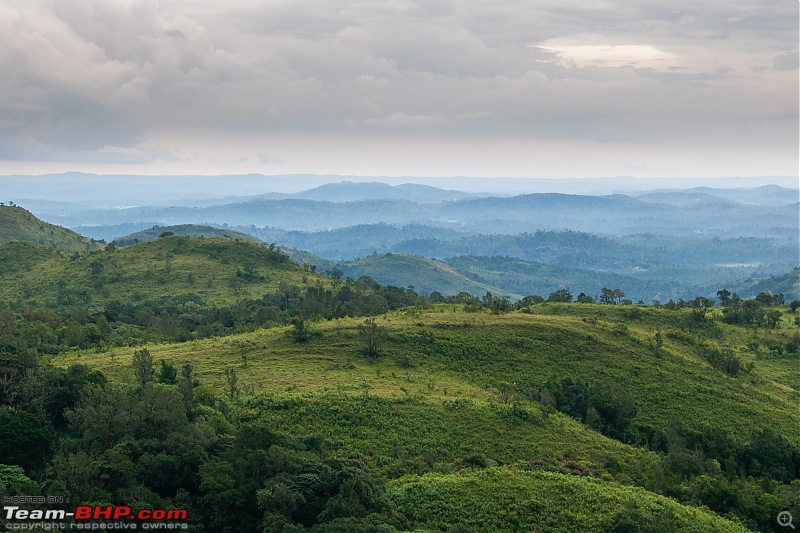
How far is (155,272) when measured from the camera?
431 ft

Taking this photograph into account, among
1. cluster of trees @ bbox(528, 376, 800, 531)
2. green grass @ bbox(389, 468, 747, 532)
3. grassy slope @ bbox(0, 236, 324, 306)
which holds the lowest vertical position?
cluster of trees @ bbox(528, 376, 800, 531)

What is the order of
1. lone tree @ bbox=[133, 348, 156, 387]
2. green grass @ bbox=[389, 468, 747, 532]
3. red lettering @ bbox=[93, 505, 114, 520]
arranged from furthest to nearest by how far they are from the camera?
lone tree @ bbox=[133, 348, 156, 387] → green grass @ bbox=[389, 468, 747, 532] → red lettering @ bbox=[93, 505, 114, 520]

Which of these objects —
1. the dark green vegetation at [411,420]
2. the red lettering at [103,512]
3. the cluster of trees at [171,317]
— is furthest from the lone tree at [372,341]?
the red lettering at [103,512]

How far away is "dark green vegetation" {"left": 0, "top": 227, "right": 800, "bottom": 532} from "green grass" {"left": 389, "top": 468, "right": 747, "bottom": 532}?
142mm

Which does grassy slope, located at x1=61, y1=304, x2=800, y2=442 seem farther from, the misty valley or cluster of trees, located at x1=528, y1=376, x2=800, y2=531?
cluster of trees, located at x1=528, y1=376, x2=800, y2=531

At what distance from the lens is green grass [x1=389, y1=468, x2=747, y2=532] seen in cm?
3459

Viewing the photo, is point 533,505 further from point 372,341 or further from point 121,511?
point 372,341

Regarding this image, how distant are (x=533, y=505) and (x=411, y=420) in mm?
14103

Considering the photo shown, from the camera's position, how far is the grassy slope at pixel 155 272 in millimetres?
122062

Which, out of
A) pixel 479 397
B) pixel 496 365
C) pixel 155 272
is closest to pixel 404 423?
pixel 479 397

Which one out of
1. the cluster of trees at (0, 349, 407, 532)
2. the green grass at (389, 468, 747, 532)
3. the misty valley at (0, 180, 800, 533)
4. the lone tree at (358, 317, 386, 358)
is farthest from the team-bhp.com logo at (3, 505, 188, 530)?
the lone tree at (358, 317, 386, 358)

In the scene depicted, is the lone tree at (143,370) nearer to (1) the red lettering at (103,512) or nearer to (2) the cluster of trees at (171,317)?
(2) the cluster of trees at (171,317)

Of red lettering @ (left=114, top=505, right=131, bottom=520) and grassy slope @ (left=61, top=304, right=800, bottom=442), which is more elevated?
red lettering @ (left=114, top=505, right=131, bottom=520)

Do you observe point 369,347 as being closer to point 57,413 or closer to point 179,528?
point 57,413
